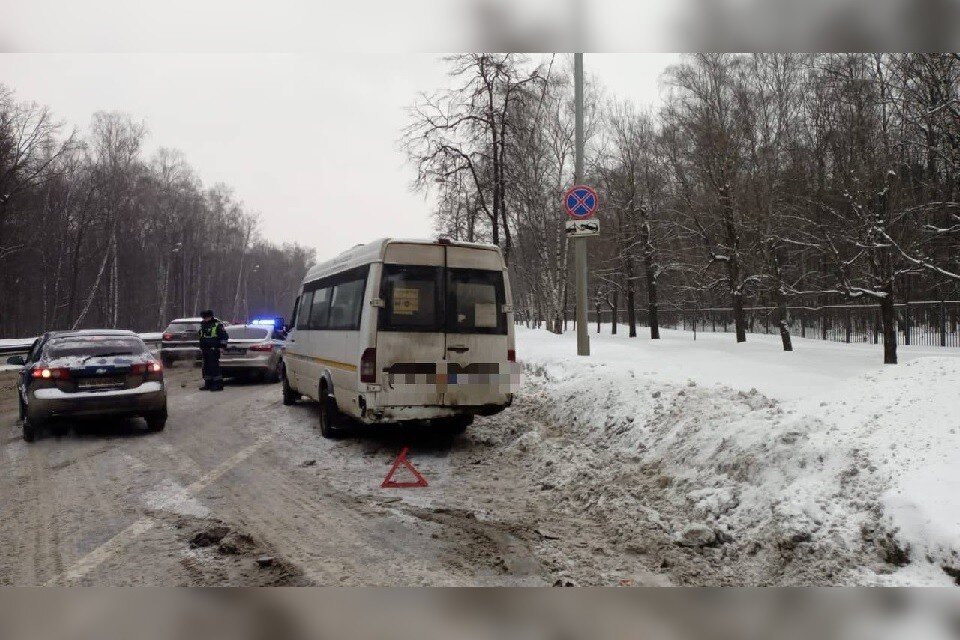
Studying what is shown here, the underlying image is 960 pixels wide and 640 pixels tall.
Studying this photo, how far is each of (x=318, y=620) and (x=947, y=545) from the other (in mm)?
3646

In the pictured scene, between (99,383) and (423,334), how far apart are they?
4808 mm

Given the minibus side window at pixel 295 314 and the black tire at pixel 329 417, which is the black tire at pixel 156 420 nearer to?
the black tire at pixel 329 417

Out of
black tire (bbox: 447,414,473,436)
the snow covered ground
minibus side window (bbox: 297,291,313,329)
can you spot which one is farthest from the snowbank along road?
minibus side window (bbox: 297,291,313,329)

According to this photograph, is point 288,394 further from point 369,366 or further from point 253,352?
point 369,366

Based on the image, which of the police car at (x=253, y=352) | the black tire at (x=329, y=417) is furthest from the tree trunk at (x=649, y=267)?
the black tire at (x=329, y=417)

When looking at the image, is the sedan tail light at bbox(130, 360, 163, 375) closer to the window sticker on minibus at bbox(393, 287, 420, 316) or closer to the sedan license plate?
the sedan license plate

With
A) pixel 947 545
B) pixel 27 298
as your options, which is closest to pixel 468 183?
pixel 947 545

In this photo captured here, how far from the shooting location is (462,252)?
8.75 meters

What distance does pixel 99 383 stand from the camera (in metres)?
9.02

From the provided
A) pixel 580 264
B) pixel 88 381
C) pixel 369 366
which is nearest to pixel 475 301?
pixel 369 366

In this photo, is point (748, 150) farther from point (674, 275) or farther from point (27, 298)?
point (27, 298)

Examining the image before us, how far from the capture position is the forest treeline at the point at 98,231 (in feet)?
123

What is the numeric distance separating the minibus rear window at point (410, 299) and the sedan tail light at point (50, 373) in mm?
4655

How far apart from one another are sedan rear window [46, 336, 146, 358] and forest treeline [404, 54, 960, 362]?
15.5m
